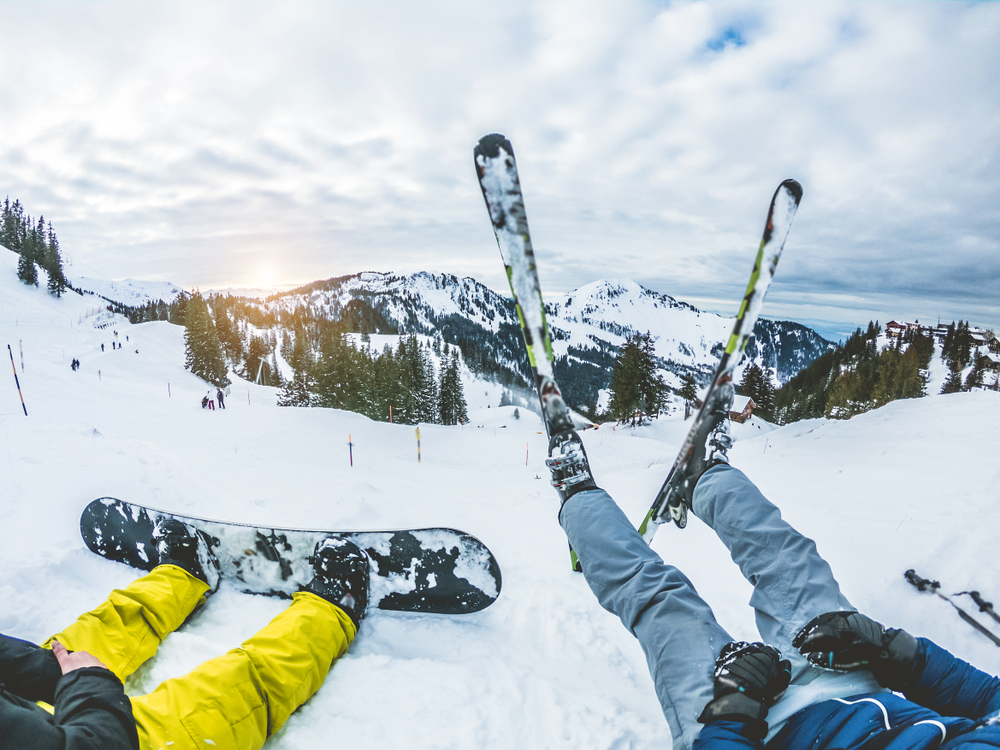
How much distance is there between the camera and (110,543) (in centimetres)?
416

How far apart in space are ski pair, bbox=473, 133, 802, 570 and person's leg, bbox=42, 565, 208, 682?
3.34 meters

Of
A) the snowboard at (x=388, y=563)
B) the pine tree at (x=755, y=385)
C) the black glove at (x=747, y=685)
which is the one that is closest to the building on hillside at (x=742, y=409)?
the pine tree at (x=755, y=385)

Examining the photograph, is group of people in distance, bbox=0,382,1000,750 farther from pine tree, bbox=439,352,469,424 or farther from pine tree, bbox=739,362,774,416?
pine tree, bbox=739,362,774,416

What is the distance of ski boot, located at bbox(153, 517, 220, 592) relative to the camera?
383 centimetres

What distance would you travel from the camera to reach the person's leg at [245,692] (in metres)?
2.21

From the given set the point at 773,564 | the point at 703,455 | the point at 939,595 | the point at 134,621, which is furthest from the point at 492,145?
the point at 939,595

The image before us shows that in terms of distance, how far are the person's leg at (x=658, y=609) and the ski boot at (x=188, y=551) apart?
3.38m

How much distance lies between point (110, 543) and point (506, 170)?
17.1ft

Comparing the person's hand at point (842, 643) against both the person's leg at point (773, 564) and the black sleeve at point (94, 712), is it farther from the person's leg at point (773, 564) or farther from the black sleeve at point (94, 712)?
the black sleeve at point (94, 712)

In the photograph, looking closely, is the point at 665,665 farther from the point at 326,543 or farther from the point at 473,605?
the point at 326,543

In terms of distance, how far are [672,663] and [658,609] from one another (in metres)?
0.24

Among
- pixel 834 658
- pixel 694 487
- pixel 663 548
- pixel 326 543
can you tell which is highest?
pixel 694 487

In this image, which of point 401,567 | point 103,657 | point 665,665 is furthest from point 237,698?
point 665,665

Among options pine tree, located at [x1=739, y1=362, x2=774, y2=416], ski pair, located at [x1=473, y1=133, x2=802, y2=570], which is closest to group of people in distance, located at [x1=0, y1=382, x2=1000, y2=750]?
ski pair, located at [x1=473, y1=133, x2=802, y2=570]
